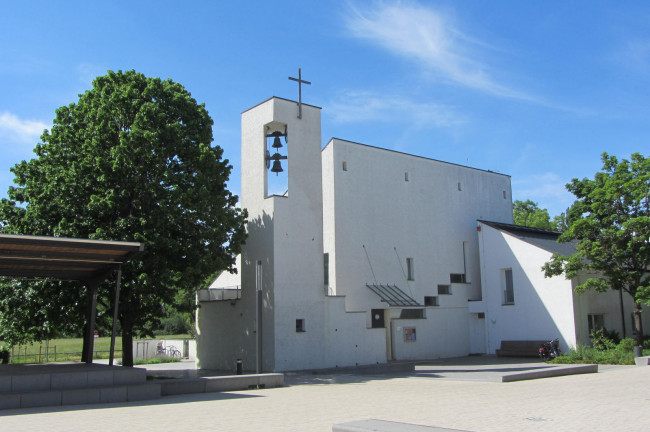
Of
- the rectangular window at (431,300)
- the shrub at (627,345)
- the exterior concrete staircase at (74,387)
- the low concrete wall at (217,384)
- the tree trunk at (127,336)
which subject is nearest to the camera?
the exterior concrete staircase at (74,387)

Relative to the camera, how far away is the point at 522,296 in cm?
2995

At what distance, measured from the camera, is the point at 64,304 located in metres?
19.9

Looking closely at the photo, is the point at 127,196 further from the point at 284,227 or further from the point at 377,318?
the point at 377,318

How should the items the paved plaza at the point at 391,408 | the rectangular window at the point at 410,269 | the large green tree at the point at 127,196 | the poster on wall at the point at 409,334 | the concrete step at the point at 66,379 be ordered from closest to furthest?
the paved plaza at the point at 391,408 → the concrete step at the point at 66,379 → the large green tree at the point at 127,196 → the poster on wall at the point at 409,334 → the rectangular window at the point at 410,269

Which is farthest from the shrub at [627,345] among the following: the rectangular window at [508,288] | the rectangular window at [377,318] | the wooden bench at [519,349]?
the rectangular window at [377,318]

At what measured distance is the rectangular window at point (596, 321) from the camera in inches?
1160

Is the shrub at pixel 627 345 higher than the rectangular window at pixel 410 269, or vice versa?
the rectangular window at pixel 410 269

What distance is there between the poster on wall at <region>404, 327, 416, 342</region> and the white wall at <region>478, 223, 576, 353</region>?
16.5 feet

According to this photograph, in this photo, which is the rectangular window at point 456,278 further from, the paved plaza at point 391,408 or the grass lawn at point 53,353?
the grass lawn at point 53,353

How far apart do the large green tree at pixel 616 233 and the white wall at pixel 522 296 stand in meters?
2.16

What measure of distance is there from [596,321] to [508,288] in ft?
15.6

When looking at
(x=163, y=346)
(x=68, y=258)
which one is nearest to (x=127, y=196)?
(x=68, y=258)

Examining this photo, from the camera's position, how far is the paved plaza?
32.1ft

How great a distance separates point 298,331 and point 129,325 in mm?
6696
